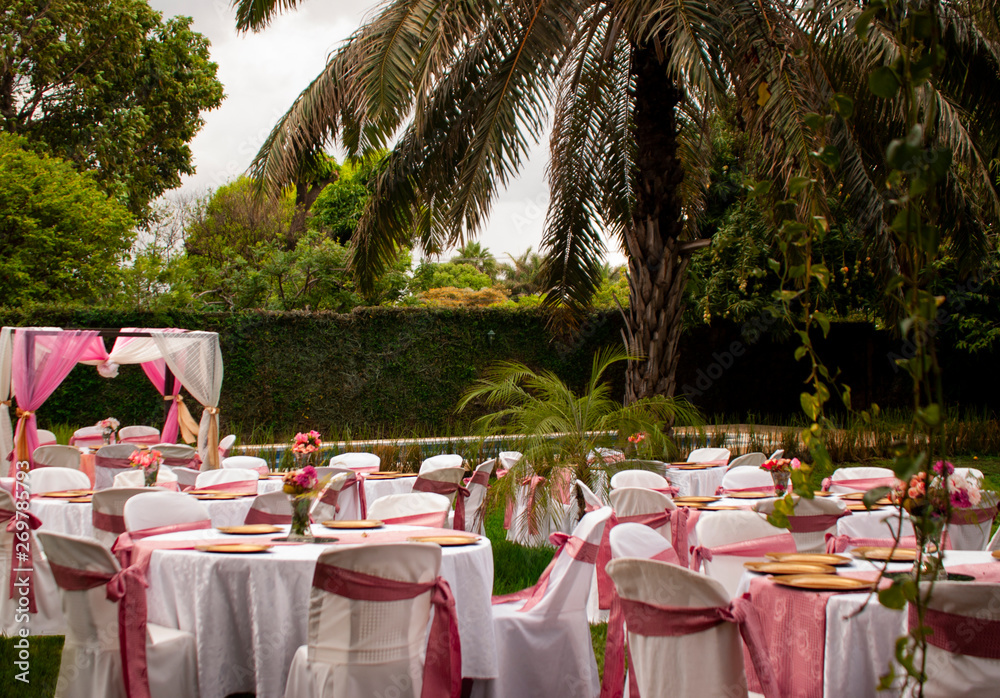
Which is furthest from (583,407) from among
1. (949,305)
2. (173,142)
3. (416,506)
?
(173,142)

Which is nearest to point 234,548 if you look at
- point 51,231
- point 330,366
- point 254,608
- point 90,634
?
point 254,608

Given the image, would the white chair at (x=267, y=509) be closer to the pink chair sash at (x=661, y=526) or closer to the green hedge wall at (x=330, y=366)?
the pink chair sash at (x=661, y=526)

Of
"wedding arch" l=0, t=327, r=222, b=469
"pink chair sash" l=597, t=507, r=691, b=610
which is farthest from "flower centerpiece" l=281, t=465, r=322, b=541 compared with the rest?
"wedding arch" l=0, t=327, r=222, b=469

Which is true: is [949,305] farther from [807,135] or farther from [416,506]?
[416,506]

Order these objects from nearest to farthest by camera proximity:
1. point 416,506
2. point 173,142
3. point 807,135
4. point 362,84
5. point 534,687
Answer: point 534,687
point 416,506
point 807,135
point 362,84
point 173,142

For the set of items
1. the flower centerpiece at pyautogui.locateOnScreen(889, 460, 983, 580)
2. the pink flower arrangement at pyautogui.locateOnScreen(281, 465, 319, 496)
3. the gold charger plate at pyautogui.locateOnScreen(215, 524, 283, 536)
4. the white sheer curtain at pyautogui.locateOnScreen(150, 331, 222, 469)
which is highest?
the white sheer curtain at pyautogui.locateOnScreen(150, 331, 222, 469)

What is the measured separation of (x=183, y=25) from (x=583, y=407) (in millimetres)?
18985

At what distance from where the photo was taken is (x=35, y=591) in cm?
476

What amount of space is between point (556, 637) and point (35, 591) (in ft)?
10.0

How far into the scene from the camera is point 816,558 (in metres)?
3.57

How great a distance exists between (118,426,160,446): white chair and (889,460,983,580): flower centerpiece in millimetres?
9875

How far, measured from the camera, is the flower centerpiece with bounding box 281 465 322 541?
3910 mm

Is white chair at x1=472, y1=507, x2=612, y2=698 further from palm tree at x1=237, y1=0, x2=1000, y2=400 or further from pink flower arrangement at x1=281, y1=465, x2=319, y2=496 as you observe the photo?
palm tree at x1=237, y1=0, x2=1000, y2=400

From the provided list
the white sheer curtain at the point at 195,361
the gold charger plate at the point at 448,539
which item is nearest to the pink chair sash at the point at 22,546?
the gold charger plate at the point at 448,539
